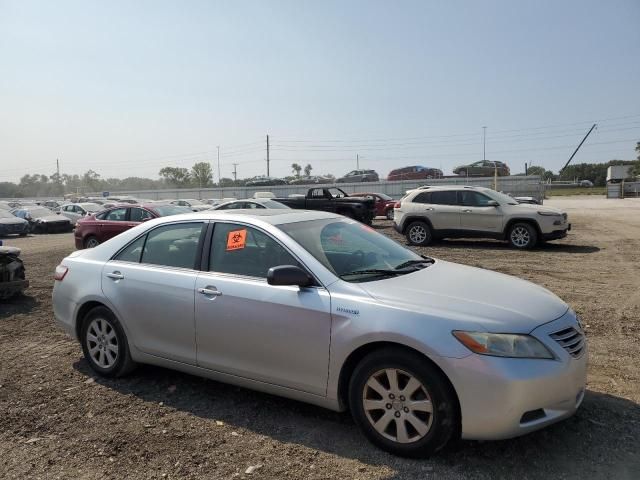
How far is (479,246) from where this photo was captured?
47.1 ft

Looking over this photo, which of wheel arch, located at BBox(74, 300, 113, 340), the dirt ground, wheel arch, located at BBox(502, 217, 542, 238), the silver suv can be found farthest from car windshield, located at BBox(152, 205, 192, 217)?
wheel arch, located at BBox(74, 300, 113, 340)

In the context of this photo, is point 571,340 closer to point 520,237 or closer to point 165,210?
point 520,237

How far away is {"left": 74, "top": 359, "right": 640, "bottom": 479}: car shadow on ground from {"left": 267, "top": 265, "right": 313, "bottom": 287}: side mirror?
3.50 ft

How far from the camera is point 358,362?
132 inches

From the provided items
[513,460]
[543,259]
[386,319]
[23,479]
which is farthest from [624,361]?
[543,259]

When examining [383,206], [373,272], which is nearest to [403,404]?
[373,272]

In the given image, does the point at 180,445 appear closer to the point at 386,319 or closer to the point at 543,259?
the point at 386,319

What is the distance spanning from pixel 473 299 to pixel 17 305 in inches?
281

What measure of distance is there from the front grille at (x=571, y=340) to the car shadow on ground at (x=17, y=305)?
23.0 feet

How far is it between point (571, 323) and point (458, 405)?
1011mm

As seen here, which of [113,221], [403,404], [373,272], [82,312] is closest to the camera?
[403,404]

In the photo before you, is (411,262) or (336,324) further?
(411,262)

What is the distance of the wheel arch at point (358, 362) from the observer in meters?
3.03

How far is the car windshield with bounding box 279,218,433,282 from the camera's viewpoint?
12.2ft
